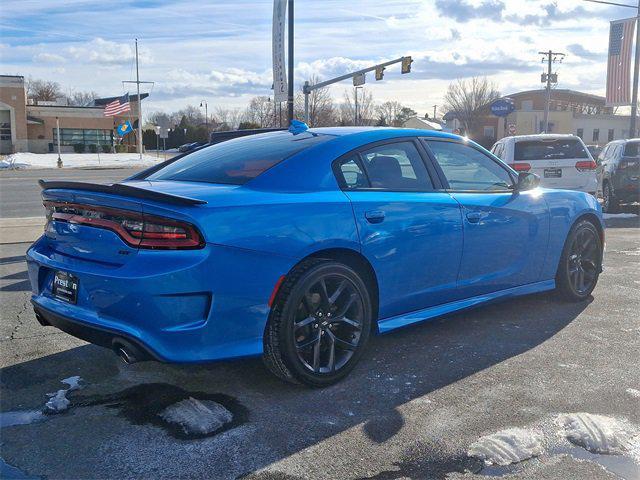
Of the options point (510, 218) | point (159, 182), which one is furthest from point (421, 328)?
point (159, 182)

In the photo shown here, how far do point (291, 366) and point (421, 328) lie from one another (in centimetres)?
169

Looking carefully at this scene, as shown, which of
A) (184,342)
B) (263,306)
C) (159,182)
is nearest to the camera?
(184,342)

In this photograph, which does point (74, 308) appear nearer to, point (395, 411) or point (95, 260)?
point (95, 260)

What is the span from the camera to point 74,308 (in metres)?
3.47

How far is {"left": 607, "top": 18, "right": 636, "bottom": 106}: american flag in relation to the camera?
23.5 m

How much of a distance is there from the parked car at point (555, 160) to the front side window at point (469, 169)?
7.34 meters

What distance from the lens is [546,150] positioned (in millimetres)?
12234

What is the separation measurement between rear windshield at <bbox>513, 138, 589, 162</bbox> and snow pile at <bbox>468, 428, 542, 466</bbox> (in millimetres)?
9690

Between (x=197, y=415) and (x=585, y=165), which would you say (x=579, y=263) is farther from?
(x=585, y=165)

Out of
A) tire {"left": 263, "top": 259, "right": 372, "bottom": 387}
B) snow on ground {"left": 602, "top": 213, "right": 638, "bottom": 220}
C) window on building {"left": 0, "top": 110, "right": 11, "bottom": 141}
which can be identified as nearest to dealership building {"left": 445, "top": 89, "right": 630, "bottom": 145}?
window on building {"left": 0, "top": 110, "right": 11, "bottom": 141}

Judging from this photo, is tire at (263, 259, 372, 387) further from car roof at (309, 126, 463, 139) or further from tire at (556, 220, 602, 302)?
tire at (556, 220, 602, 302)

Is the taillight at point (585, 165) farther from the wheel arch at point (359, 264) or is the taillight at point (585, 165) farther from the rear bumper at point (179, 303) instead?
the rear bumper at point (179, 303)

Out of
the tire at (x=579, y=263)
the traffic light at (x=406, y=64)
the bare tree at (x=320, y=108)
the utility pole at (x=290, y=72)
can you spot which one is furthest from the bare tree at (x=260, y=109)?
the tire at (x=579, y=263)

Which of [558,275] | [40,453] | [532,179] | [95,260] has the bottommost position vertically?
[40,453]
